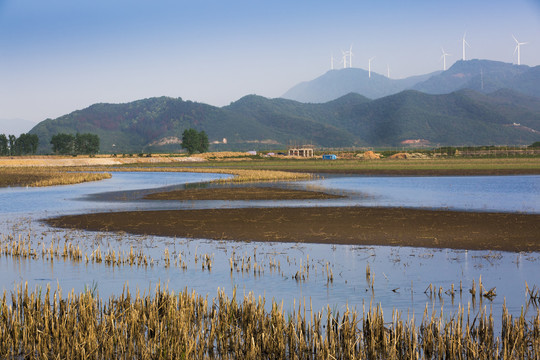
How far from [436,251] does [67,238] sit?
1810 cm

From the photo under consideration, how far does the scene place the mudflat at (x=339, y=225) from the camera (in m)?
28.5

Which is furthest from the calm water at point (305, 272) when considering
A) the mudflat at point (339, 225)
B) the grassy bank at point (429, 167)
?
the grassy bank at point (429, 167)

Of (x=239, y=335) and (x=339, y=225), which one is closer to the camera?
(x=239, y=335)

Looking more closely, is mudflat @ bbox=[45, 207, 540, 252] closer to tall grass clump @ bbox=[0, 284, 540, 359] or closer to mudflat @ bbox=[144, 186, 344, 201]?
mudflat @ bbox=[144, 186, 344, 201]

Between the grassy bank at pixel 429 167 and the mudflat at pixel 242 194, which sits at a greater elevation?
the grassy bank at pixel 429 167

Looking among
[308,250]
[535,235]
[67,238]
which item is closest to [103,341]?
[308,250]

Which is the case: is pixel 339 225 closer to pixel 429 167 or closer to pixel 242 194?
pixel 242 194

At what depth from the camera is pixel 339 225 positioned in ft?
112

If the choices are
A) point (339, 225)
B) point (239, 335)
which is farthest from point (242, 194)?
point (239, 335)

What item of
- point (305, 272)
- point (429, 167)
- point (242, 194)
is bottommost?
point (305, 272)

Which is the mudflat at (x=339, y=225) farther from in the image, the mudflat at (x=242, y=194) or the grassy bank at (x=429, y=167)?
the grassy bank at (x=429, y=167)

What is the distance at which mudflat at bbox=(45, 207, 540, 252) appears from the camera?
2845 centimetres

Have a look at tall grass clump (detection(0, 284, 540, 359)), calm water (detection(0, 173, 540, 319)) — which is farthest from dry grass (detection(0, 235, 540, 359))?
calm water (detection(0, 173, 540, 319))

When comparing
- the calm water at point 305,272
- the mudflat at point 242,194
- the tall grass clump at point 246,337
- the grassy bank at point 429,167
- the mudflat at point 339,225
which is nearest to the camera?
the tall grass clump at point 246,337
